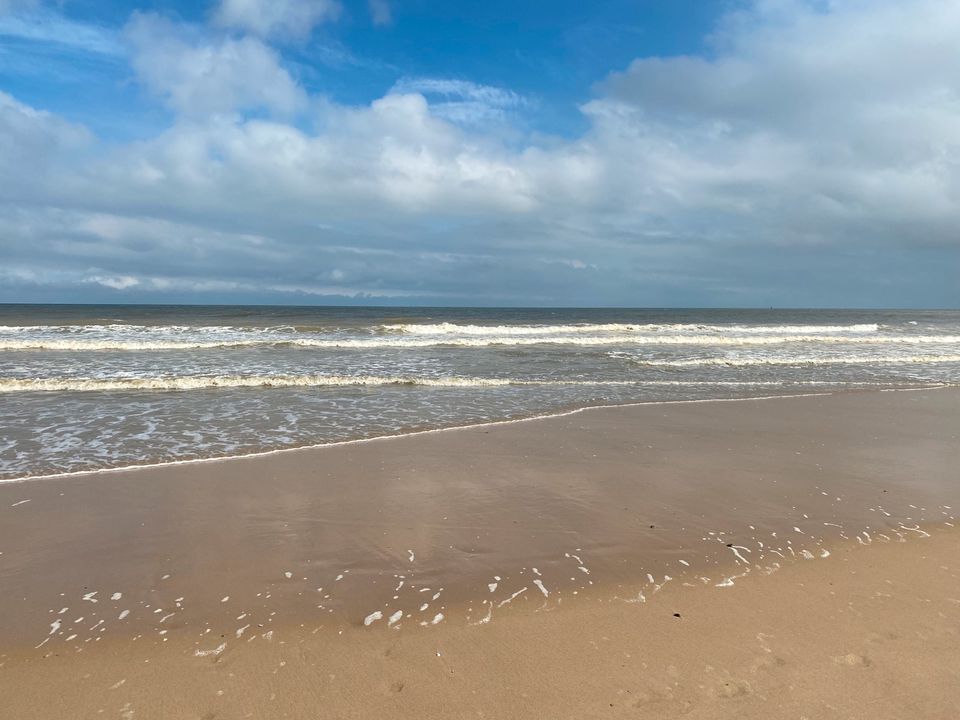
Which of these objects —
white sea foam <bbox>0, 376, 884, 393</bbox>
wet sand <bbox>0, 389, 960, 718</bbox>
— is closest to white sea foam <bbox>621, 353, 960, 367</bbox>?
white sea foam <bbox>0, 376, 884, 393</bbox>

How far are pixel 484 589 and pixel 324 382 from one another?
11625 millimetres

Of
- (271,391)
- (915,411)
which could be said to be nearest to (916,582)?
(915,411)

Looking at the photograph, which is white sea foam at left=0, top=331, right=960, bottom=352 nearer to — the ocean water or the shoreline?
the ocean water

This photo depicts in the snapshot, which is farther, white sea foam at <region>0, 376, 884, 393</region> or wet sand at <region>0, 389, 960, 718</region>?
white sea foam at <region>0, 376, 884, 393</region>

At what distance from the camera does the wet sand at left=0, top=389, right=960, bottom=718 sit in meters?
2.87

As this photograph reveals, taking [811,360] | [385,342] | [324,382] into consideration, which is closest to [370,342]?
[385,342]

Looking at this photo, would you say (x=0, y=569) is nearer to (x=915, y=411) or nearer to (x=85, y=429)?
(x=85, y=429)

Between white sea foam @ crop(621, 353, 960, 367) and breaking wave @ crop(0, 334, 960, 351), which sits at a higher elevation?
breaking wave @ crop(0, 334, 960, 351)

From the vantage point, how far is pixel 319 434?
30.0ft

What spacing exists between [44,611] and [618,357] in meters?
20.7

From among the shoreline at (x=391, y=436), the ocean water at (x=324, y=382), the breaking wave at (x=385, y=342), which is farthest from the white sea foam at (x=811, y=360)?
the breaking wave at (x=385, y=342)

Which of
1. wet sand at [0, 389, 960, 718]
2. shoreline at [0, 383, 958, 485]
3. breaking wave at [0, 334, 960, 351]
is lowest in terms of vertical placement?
shoreline at [0, 383, 958, 485]

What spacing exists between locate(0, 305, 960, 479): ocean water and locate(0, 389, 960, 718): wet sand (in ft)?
7.19

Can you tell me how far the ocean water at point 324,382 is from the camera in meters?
8.93
